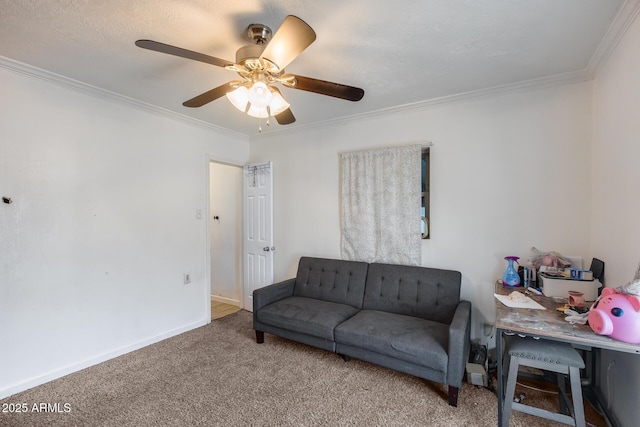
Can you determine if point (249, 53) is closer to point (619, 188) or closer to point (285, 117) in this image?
point (285, 117)

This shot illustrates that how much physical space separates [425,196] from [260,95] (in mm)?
1974

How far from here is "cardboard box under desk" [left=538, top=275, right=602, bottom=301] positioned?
2.01 metres

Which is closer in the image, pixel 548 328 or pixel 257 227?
pixel 548 328

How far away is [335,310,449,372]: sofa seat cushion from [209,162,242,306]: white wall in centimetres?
231

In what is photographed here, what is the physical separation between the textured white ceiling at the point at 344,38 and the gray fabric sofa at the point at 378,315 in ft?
5.87

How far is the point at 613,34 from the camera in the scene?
1.78 metres

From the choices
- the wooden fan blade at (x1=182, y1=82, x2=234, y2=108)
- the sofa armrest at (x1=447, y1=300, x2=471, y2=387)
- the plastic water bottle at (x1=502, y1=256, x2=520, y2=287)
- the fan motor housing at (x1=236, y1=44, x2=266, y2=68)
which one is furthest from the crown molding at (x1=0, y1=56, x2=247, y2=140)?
the plastic water bottle at (x1=502, y1=256, x2=520, y2=287)

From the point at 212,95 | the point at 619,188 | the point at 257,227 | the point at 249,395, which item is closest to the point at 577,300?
the point at 619,188

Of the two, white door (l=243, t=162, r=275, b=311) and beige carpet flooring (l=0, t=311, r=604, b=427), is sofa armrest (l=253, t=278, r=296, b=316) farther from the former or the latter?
white door (l=243, t=162, r=275, b=311)

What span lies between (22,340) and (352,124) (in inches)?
139

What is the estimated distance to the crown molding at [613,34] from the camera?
61.3 inches

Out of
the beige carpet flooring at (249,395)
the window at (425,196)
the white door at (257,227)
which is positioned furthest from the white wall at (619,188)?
the white door at (257,227)

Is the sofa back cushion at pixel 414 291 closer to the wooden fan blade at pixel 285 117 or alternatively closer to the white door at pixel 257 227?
the white door at pixel 257 227

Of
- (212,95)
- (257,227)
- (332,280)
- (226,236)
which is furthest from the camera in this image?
(226,236)
